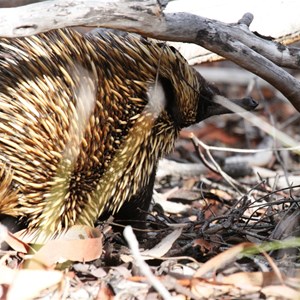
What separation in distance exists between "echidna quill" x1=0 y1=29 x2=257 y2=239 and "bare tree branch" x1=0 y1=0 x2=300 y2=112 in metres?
0.35

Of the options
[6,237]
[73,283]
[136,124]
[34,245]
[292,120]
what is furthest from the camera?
[292,120]

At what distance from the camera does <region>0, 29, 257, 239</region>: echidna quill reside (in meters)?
3.15

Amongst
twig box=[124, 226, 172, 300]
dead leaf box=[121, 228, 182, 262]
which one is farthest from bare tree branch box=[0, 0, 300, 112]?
twig box=[124, 226, 172, 300]

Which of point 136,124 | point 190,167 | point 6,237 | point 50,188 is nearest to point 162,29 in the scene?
point 136,124

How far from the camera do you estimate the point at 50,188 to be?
3.29 metres

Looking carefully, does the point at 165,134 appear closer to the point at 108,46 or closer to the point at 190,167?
the point at 108,46

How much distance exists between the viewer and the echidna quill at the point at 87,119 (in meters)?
3.15

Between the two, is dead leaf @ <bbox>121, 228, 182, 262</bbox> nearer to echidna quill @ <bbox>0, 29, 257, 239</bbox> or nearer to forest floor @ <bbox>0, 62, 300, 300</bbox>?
forest floor @ <bbox>0, 62, 300, 300</bbox>

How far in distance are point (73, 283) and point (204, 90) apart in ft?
A: 4.42

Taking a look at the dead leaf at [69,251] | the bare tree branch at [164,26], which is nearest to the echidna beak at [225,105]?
the bare tree branch at [164,26]

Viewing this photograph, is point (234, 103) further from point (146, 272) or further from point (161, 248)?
point (146, 272)

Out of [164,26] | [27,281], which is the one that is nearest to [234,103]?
[164,26]

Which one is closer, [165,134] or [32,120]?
[32,120]

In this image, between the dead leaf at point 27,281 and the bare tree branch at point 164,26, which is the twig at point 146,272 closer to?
the dead leaf at point 27,281
